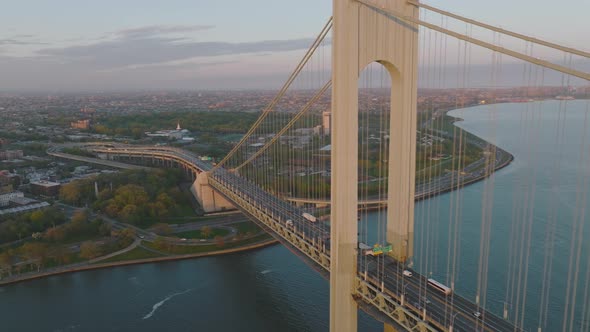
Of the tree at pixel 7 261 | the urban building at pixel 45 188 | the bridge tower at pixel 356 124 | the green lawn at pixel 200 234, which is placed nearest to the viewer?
the bridge tower at pixel 356 124

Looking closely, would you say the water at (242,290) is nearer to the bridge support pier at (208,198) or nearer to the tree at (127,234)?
the tree at (127,234)

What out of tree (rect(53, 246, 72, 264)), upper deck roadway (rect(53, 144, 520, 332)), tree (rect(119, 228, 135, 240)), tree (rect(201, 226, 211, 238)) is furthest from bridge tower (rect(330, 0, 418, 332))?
tree (rect(119, 228, 135, 240))

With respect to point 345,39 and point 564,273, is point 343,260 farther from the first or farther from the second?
point 564,273

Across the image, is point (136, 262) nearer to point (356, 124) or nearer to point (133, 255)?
point (133, 255)

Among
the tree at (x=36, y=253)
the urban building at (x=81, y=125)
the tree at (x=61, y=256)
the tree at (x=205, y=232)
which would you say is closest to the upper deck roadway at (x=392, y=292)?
the tree at (x=205, y=232)

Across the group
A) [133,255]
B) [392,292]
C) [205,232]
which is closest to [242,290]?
[205,232]
